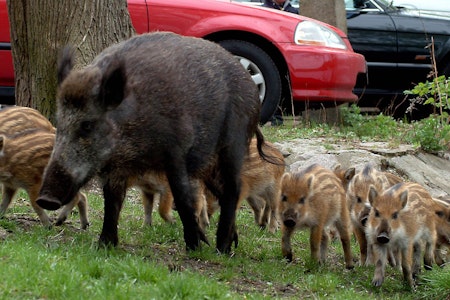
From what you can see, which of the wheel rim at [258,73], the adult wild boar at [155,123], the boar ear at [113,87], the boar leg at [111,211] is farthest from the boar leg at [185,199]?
the wheel rim at [258,73]

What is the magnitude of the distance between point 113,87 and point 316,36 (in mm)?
6195

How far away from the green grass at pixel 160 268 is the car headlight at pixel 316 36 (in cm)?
344

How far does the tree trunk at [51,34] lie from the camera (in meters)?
9.83

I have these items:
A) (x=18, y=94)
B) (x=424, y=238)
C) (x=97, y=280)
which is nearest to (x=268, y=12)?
(x=18, y=94)

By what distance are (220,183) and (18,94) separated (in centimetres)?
306

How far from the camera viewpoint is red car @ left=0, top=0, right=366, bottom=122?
12172mm

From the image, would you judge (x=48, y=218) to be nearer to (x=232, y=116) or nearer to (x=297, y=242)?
(x=232, y=116)

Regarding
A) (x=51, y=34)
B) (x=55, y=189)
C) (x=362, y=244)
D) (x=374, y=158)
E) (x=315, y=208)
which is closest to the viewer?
(x=55, y=189)

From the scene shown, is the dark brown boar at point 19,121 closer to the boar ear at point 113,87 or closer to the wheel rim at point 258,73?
the boar ear at point 113,87

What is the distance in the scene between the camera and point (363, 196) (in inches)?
370

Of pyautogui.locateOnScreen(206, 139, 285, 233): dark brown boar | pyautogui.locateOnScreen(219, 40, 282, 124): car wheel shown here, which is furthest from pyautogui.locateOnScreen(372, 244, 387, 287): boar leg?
pyautogui.locateOnScreen(219, 40, 282, 124): car wheel

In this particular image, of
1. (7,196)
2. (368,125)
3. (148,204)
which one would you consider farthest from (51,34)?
(368,125)

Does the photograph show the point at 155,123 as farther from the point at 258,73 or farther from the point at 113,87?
the point at 258,73

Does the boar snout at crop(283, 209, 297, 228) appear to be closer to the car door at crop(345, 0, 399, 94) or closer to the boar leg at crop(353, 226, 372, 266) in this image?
the boar leg at crop(353, 226, 372, 266)
